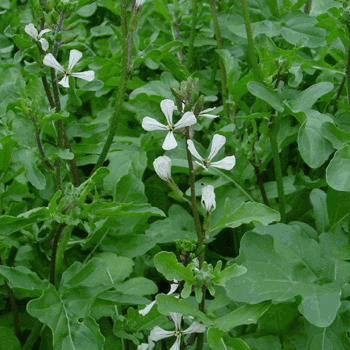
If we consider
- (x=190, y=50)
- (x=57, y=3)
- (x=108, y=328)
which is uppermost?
(x=57, y=3)

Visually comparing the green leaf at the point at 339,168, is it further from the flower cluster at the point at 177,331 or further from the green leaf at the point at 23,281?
the green leaf at the point at 23,281

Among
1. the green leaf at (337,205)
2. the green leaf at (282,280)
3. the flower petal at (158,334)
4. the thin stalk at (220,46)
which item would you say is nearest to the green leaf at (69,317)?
the flower petal at (158,334)

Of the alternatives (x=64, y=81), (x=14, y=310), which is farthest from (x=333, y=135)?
(x=14, y=310)

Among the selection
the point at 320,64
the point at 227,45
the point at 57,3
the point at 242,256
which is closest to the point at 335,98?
the point at 320,64

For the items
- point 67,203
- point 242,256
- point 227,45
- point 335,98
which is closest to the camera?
point 67,203

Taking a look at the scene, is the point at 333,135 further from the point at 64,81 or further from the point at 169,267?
the point at 64,81

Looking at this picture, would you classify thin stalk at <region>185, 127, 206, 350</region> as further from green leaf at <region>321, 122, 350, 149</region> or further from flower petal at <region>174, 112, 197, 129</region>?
green leaf at <region>321, 122, 350, 149</region>

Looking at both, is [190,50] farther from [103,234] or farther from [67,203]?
[67,203]
